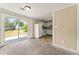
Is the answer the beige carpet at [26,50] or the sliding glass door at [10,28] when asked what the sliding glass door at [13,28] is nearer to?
the sliding glass door at [10,28]

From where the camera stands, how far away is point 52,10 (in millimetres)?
1497

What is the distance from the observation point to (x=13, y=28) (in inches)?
53.9

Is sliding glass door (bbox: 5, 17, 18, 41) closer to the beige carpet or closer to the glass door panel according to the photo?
the glass door panel

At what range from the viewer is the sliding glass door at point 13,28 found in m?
1.35

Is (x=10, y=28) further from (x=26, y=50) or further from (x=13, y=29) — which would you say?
(x=26, y=50)

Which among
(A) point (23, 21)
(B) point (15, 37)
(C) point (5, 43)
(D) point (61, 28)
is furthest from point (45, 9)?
(C) point (5, 43)


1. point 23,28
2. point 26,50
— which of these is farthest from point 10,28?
point 26,50

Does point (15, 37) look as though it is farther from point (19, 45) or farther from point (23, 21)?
point (23, 21)

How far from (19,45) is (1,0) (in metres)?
0.90

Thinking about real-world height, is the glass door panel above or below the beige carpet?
above

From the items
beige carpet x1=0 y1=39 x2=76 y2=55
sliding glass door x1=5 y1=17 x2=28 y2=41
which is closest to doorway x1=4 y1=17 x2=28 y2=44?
sliding glass door x1=5 y1=17 x2=28 y2=41

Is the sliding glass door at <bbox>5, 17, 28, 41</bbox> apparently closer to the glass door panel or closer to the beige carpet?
the glass door panel

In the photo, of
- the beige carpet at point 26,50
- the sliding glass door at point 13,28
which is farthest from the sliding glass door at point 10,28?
the beige carpet at point 26,50

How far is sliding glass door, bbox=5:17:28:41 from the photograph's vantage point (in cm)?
135
